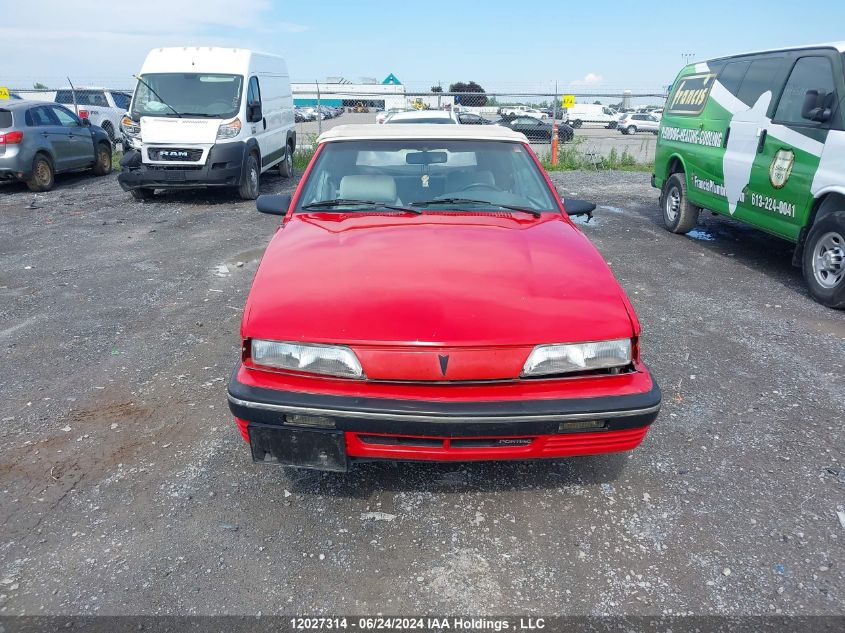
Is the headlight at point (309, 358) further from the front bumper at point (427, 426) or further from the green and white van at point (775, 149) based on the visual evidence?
the green and white van at point (775, 149)

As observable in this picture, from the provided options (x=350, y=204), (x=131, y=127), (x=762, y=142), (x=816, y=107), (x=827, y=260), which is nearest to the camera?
(x=350, y=204)

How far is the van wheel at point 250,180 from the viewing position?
10.3m

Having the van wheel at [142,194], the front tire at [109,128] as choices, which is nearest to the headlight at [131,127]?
the van wheel at [142,194]

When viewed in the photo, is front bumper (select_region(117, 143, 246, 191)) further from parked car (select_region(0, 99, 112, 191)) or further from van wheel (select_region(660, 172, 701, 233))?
van wheel (select_region(660, 172, 701, 233))

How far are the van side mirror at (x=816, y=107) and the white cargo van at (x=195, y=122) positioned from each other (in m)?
8.11

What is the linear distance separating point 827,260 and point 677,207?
9.87 feet

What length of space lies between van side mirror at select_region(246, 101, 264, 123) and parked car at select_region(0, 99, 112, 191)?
4.24 meters

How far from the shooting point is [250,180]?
1054 cm

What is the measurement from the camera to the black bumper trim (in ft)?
7.28

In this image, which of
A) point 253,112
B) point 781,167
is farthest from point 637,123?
point 781,167

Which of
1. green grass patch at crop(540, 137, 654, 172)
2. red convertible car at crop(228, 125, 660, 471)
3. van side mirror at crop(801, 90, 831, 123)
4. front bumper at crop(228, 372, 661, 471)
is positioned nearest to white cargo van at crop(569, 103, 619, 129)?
green grass patch at crop(540, 137, 654, 172)

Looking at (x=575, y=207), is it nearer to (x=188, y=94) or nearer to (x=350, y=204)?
(x=350, y=204)

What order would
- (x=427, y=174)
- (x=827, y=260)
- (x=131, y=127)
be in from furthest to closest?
(x=131, y=127), (x=827, y=260), (x=427, y=174)

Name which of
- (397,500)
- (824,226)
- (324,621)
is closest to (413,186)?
(397,500)
